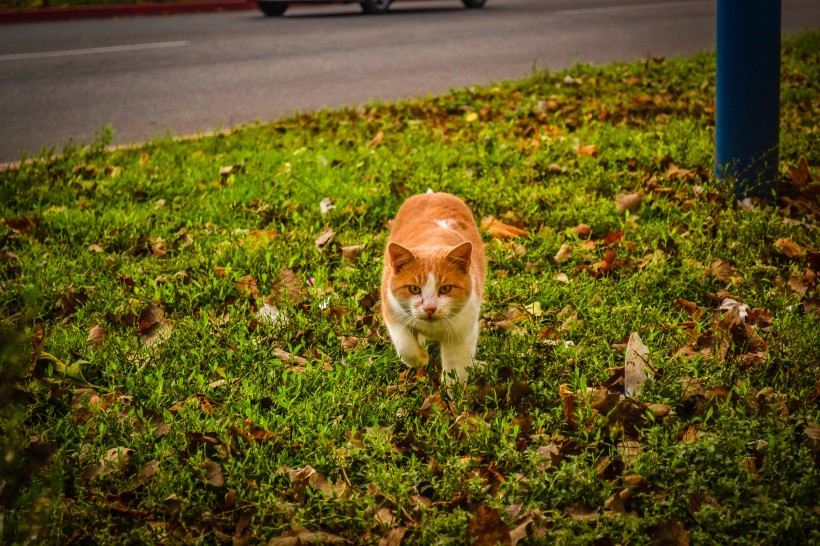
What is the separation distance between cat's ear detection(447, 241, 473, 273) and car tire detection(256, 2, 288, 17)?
45.0ft

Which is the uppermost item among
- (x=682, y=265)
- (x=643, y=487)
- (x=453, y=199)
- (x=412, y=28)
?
(x=412, y=28)

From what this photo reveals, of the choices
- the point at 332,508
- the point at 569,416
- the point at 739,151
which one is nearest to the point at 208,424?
the point at 332,508

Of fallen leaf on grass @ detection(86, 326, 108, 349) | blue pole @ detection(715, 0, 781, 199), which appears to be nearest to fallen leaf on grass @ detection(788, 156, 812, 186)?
blue pole @ detection(715, 0, 781, 199)

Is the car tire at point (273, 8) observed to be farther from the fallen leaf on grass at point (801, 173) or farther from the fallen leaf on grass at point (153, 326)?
the fallen leaf on grass at point (153, 326)

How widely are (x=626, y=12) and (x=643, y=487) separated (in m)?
14.4

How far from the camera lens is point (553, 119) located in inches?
271

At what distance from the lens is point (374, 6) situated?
15922 millimetres

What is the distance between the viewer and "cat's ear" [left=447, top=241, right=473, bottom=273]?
123 inches

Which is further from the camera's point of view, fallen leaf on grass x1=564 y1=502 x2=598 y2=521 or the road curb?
the road curb

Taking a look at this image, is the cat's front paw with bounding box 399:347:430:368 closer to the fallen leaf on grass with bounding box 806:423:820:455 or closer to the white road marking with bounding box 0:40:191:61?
the fallen leaf on grass with bounding box 806:423:820:455

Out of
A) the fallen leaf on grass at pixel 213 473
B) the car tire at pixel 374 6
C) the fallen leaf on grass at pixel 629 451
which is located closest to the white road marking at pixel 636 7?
the car tire at pixel 374 6

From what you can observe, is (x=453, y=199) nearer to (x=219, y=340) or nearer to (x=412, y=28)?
(x=219, y=340)

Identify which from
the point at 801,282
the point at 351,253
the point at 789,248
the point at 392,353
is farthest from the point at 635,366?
the point at 351,253

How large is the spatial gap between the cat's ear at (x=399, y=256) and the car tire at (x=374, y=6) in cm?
1388
